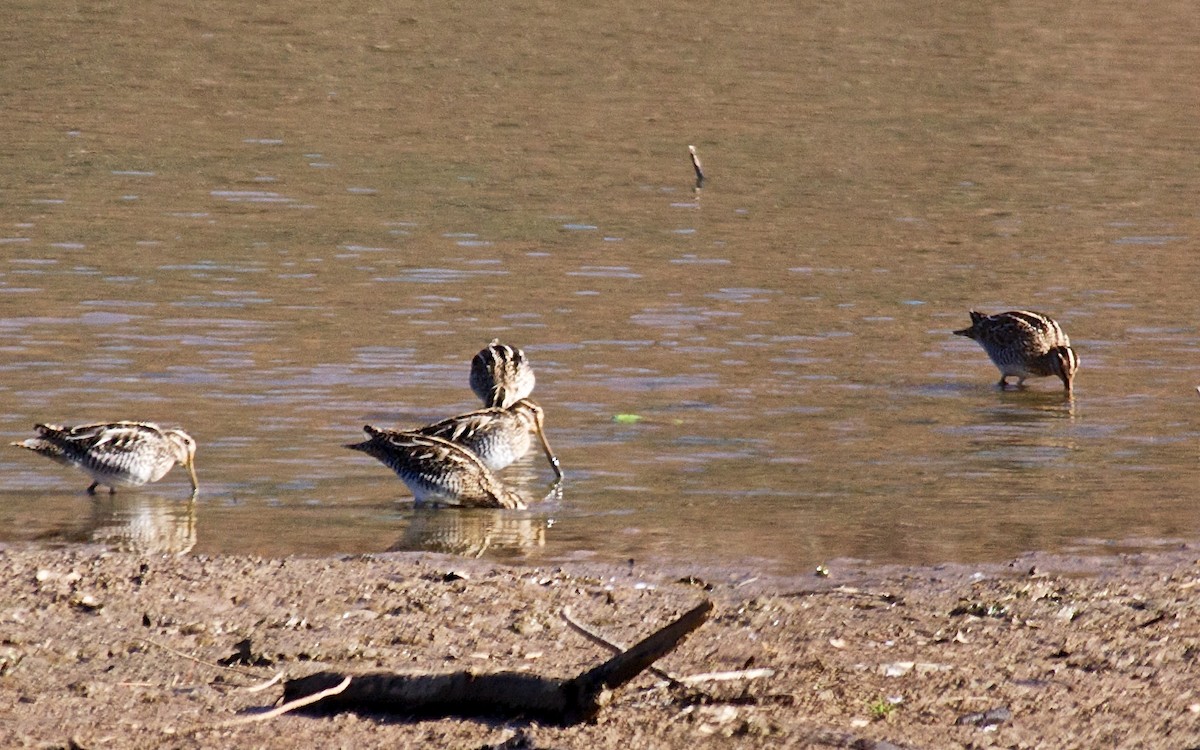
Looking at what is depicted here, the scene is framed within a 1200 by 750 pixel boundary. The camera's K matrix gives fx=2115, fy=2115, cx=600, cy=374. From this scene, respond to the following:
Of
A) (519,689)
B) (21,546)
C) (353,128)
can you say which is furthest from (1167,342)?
(353,128)

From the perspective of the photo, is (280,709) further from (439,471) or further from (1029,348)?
(1029,348)

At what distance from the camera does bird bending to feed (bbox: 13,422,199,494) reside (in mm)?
12281

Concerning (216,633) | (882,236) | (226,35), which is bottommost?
(216,633)

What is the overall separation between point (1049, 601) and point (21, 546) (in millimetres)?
5170

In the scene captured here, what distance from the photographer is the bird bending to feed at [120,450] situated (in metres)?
12.3

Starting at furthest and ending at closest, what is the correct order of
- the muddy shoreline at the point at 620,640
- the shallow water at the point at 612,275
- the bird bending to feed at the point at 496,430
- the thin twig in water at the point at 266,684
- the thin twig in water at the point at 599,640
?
the bird bending to feed at the point at 496,430 < the shallow water at the point at 612,275 < the thin twig in water at the point at 266,684 < the muddy shoreline at the point at 620,640 < the thin twig in water at the point at 599,640

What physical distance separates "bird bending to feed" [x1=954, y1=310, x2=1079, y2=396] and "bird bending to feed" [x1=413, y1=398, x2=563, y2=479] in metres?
4.95

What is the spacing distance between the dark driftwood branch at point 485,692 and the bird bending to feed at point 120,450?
497cm

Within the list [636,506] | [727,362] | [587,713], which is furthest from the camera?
[727,362]

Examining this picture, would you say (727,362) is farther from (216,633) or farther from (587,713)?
(587,713)

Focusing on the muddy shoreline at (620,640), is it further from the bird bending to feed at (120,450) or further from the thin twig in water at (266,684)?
the bird bending to feed at (120,450)

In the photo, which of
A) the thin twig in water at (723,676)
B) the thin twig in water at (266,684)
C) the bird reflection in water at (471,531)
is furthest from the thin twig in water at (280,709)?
the bird reflection in water at (471,531)

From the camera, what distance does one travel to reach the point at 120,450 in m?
12.3

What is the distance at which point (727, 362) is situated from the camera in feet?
55.4
